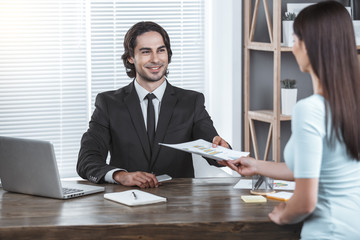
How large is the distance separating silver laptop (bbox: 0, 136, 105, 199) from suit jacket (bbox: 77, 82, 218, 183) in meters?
0.55

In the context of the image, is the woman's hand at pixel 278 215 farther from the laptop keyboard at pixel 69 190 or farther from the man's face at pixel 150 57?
the man's face at pixel 150 57

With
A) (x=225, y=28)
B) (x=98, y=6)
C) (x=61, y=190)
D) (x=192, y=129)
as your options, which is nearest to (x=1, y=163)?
(x=61, y=190)

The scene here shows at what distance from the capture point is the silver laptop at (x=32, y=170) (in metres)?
2.30

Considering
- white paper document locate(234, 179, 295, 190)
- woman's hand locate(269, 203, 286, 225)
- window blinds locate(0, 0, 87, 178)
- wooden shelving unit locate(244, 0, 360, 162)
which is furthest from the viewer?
window blinds locate(0, 0, 87, 178)

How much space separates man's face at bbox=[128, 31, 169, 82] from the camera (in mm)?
3133

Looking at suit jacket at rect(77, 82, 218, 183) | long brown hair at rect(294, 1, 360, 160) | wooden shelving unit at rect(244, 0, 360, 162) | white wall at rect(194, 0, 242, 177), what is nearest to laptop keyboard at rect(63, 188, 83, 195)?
suit jacket at rect(77, 82, 218, 183)

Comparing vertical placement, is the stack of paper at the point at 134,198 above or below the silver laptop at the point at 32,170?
below

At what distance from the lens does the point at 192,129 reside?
3164mm

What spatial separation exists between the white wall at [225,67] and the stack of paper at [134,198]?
1963mm

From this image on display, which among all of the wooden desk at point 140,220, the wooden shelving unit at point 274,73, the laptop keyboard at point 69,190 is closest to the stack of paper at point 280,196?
the wooden desk at point 140,220

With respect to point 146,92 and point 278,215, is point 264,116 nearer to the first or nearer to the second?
point 146,92

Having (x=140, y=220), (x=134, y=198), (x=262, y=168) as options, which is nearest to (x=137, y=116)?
(x=134, y=198)

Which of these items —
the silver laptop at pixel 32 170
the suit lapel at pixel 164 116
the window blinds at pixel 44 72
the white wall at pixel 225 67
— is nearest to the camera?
the silver laptop at pixel 32 170

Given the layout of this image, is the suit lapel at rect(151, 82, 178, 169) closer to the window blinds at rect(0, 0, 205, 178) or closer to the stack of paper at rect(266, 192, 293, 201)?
the stack of paper at rect(266, 192, 293, 201)
